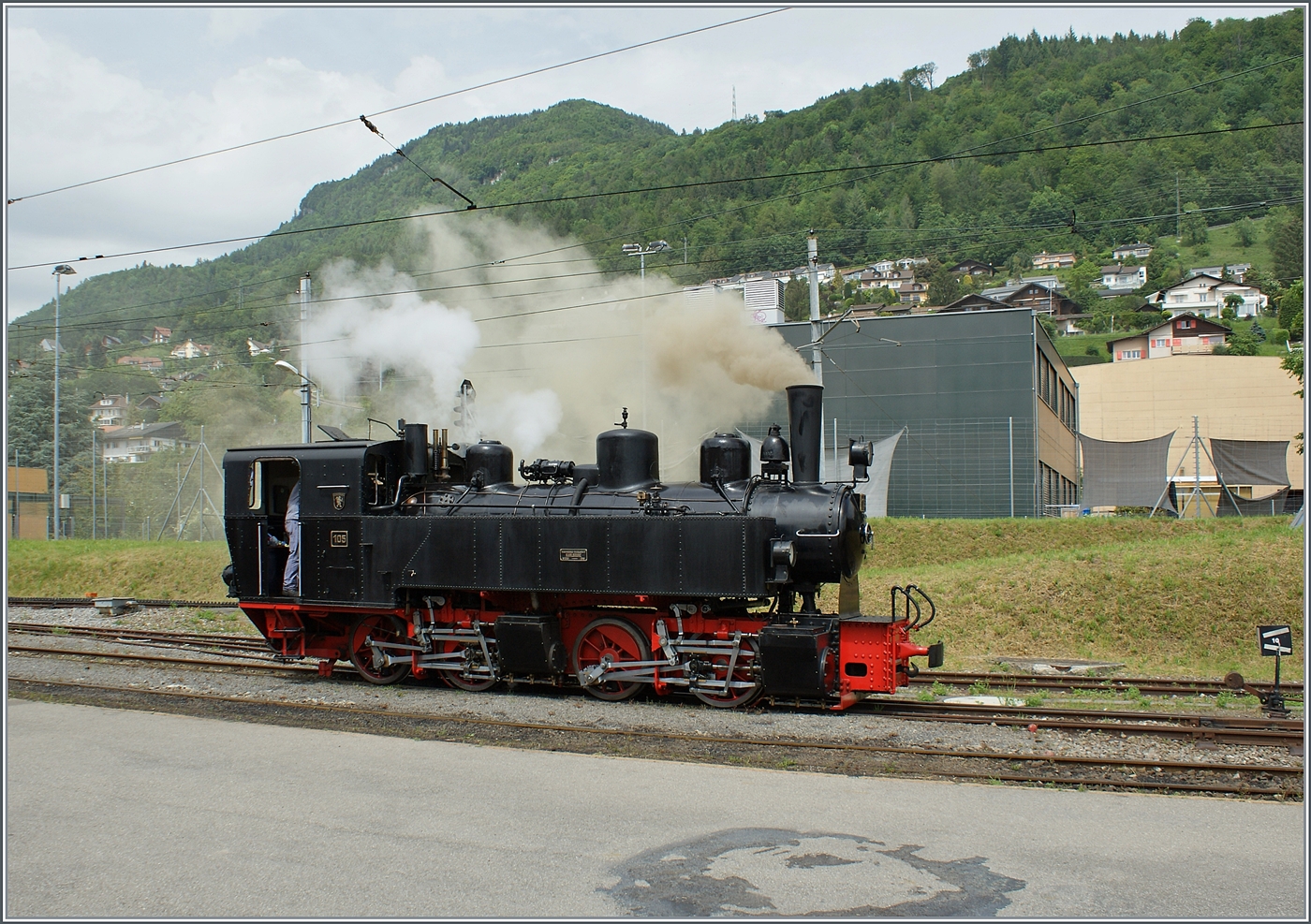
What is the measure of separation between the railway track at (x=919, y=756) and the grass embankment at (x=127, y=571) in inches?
618

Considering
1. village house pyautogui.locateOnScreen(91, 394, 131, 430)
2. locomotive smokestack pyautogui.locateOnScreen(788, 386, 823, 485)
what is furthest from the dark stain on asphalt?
village house pyautogui.locateOnScreen(91, 394, 131, 430)

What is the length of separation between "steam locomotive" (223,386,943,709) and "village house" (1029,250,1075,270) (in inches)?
5010

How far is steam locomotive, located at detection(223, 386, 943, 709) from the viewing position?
9453mm

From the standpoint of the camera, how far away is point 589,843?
5488mm

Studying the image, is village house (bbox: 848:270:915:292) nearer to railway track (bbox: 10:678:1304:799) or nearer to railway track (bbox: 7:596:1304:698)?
railway track (bbox: 7:596:1304:698)

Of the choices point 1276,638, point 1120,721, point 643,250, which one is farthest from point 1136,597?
point 643,250

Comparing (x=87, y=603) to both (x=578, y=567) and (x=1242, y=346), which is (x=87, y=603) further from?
(x=1242, y=346)

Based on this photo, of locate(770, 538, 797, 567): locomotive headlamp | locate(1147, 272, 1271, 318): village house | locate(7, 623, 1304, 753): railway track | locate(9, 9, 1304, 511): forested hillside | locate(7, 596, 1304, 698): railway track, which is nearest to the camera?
locate(7, 623, 1304, 753): railway track

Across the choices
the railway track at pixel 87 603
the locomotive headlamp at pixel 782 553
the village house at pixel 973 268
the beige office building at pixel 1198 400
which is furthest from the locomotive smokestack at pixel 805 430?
the village house at pixel 973 268

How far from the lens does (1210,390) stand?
5078cm

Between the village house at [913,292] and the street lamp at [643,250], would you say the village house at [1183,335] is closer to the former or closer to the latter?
the village house at [913,292]

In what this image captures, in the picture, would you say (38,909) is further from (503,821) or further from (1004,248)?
(1004,248)

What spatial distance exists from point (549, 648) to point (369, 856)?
5.12m

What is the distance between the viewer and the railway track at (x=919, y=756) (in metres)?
6.93
